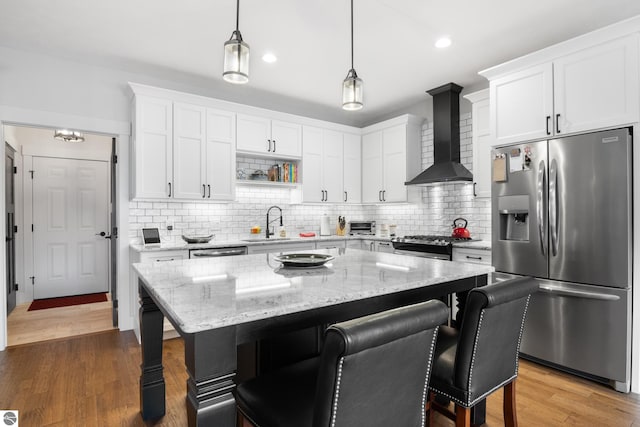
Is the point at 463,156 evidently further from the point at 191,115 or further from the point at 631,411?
the point at 191,115

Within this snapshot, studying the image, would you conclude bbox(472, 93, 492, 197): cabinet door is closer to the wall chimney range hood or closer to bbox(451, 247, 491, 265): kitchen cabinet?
the wall chimney range hood

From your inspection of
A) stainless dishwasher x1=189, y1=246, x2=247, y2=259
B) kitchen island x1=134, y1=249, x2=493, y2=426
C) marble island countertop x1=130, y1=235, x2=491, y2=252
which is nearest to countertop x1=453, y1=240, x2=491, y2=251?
marble island countertop x1=130, y1=235, x2=491, y2=252

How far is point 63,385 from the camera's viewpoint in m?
2.54

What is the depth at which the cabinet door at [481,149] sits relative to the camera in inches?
146

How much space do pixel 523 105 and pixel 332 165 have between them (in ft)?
8.56

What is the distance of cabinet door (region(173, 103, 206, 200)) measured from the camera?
3811 millimetres

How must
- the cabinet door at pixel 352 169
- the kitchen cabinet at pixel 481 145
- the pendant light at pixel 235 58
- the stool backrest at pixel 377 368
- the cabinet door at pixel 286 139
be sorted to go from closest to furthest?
the stool backrest at pixel 377 368 → the pendant light at pixel 235 58 → the kitchen cabinet at pixel 481 145 → the cabinet door at pixel 286 139 → the cabinet door at pixel 352 169

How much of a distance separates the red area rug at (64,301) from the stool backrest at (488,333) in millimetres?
5135

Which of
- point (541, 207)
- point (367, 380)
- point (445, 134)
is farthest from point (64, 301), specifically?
point (541, 207)

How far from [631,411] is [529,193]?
61.7 inches

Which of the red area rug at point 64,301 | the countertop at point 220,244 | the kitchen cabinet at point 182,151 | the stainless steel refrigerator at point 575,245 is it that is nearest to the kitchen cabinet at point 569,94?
the stainless steel refrigerator at point 575,245

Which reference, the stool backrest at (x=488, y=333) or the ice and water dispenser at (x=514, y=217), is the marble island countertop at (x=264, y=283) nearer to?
the stool backrest at (x=488, y=333)

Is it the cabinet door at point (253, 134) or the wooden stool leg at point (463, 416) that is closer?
the wooden stool leg at point (463, 416)

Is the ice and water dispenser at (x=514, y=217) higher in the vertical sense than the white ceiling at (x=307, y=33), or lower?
lower
